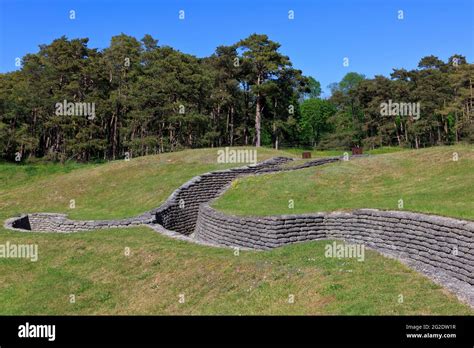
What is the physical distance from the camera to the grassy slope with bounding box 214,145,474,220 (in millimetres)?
19719

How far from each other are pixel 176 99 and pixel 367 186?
3912 cm

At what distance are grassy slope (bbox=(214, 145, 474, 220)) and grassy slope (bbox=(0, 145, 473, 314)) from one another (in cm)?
520

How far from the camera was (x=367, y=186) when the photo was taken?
25.9 metres

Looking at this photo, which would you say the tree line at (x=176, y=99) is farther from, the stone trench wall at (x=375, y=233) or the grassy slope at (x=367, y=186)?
the stone trench wall at (x=375, y=233)

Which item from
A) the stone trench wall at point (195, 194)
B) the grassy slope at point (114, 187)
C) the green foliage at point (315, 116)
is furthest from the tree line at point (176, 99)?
the stone trench wall at point (195, 194)

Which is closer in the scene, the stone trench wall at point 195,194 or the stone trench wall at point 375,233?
the stone trench wall at point 375,233

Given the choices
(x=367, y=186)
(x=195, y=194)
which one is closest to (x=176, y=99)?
(x=195, y=194)

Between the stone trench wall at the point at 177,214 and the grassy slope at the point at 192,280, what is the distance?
7.00 ft

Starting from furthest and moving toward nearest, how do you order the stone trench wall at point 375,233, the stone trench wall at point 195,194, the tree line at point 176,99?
the tree line at point 176,99 → the stone trench wall at point 195,194 → the stone trench wall at point 375,233

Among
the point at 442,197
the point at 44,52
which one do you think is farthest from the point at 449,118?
the point at 44,52

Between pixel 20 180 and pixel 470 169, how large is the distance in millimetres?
40490

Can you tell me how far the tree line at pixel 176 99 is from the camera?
2331 inches

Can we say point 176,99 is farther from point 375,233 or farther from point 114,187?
point 375,233

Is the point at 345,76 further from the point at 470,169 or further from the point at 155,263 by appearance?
the point at 155,263
